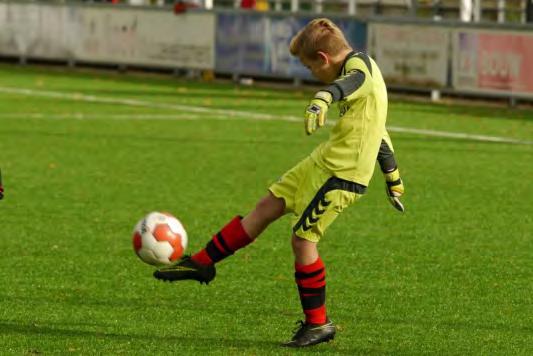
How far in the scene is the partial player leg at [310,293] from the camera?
752 centimetres

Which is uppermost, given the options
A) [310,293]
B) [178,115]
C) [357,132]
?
[357,132]

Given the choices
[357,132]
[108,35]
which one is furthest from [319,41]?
[108,35]

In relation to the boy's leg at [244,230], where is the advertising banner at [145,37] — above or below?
below

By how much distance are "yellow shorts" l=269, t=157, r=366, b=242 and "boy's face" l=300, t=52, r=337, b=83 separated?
1.44 ft

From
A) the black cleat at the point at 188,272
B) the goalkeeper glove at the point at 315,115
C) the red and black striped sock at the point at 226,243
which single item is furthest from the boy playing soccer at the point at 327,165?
the black cleat at the point at 188,272

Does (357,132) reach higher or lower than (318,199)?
higher

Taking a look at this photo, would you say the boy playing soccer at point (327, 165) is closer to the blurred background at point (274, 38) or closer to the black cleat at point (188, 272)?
the black cleat at point (188, 272)

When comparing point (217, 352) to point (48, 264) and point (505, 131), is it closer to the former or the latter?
point (48, 264)

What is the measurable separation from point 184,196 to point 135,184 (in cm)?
96

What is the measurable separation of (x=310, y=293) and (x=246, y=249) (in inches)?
130

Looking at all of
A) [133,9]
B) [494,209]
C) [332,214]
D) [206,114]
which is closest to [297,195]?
[332,214]

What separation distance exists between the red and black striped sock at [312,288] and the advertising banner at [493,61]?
16.2 meters

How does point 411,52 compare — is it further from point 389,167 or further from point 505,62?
point 389,167

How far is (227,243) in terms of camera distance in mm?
7785
